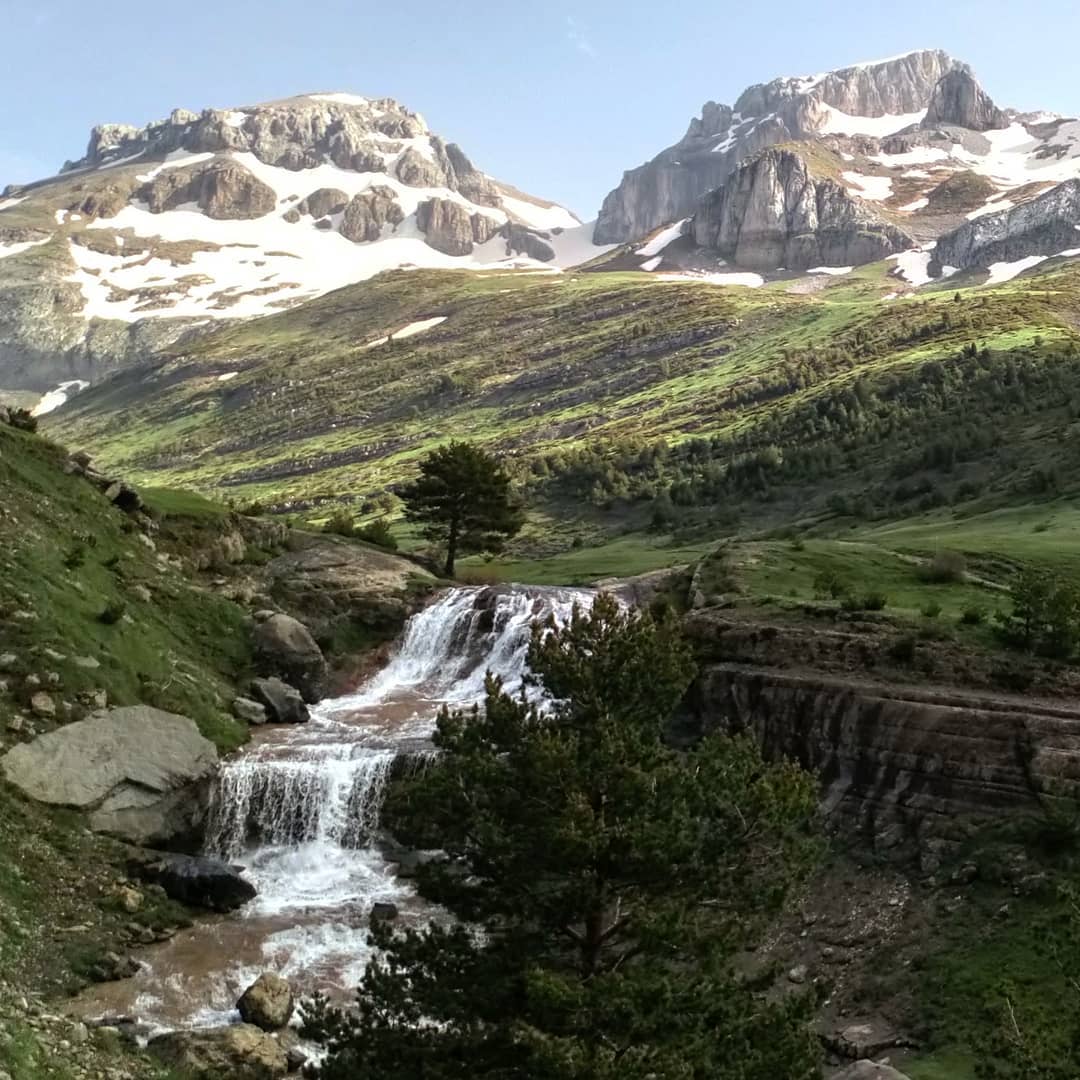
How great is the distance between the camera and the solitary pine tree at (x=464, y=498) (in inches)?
2549

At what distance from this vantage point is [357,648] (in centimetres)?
5388

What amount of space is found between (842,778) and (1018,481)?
214ft

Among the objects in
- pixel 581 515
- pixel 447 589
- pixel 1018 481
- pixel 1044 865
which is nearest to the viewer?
pixel 1044 865

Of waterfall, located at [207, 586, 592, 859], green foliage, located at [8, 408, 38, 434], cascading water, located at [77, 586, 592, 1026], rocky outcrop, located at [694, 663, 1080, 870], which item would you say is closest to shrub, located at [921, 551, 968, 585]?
rocky outcrop, located at [694, 663, 1080, 870]

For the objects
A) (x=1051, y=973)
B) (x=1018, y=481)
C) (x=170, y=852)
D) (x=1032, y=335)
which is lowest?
(x=170, y=852)

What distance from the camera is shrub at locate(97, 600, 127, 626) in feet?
118

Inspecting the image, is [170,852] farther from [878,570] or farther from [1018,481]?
[1018,481]

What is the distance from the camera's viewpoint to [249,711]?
39875 mm

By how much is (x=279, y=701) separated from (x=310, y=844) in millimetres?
10545

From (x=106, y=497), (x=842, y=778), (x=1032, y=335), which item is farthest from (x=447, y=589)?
(x=1032, y=335)

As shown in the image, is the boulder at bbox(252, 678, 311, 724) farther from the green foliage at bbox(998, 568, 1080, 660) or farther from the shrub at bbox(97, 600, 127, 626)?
the green foliage at bbox(998, 568, 1080, 660)

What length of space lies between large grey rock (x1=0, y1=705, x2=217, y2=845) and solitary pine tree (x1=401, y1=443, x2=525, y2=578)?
33819 millimetres

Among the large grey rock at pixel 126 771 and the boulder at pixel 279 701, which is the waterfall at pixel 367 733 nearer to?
the boulder at pixel 279 701

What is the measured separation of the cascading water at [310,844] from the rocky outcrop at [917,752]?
10.0 m
